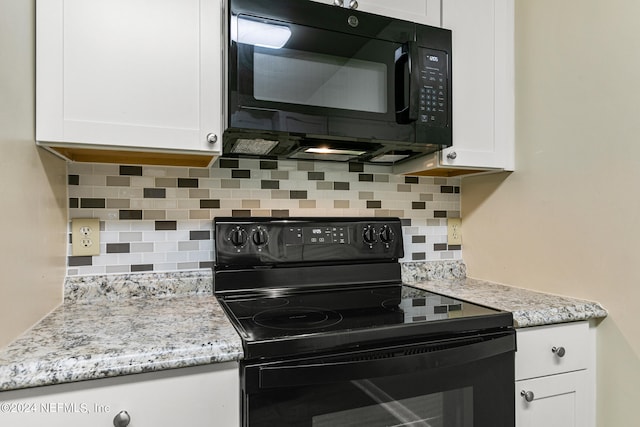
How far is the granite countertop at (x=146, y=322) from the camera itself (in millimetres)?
741

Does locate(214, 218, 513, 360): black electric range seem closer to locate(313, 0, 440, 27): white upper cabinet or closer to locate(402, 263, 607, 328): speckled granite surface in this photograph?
locate(402, 263, 607, 328): speckled granite surface

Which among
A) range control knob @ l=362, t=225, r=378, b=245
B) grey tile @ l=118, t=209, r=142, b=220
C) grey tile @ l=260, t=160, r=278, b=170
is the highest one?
grey tile @ l=260, t=160, r=278, b=170

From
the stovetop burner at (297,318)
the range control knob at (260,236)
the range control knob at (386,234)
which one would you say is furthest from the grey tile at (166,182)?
the range control knob at (386,234)

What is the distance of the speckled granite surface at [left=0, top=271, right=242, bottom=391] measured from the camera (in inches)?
28.5

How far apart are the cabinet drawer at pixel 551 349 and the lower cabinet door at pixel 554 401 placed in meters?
0.03

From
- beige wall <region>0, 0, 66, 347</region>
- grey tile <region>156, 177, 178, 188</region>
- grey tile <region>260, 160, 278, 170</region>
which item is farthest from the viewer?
grey tile <region>260, 160, 278, 170</region>

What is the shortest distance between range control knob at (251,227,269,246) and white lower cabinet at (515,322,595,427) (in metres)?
0.85

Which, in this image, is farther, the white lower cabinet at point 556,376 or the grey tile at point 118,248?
the grey tile at point 118,248

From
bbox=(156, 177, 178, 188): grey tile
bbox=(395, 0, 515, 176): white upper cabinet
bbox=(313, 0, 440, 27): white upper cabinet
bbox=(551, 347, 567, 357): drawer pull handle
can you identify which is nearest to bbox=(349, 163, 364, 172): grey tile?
bbox=(395, 0, 515, 176): white upper cabinet

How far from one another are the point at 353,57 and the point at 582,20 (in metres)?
0.74

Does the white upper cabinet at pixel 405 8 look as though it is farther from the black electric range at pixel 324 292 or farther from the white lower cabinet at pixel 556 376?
the white lower cabinet at pixel 556 376

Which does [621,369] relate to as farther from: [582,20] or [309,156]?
[309,156]

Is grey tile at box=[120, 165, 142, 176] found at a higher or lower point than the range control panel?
higher

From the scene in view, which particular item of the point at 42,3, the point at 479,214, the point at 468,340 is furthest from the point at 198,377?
the point at 479,214
